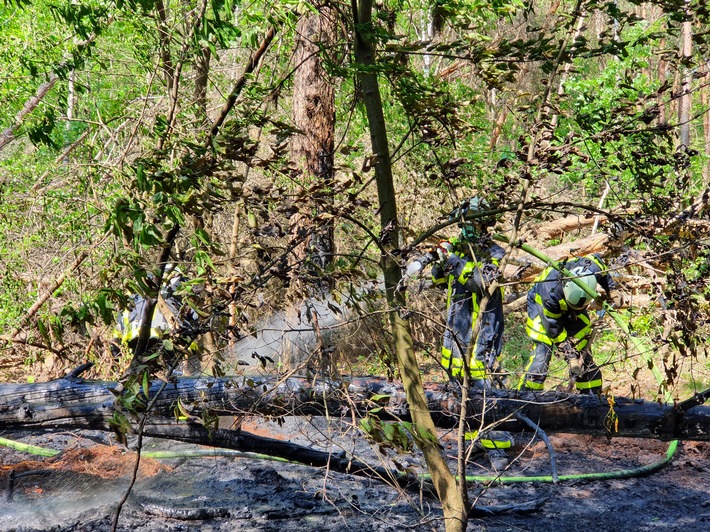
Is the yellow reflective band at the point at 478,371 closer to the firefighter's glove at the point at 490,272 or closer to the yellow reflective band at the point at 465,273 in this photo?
the firefighter's glove at the point at 490,272

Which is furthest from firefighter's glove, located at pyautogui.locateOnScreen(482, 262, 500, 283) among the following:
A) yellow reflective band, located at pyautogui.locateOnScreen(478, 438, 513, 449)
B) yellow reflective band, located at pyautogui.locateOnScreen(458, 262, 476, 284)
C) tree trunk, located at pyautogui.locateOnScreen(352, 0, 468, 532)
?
yellow reflective band, located at pyautogui.locateOnScreen(478, 438, 513, 449)

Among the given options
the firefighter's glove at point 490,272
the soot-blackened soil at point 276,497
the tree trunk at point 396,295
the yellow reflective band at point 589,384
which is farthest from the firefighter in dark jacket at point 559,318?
the tree trunk at point 396,295

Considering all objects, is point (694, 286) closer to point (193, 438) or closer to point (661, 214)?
point (661, 214)

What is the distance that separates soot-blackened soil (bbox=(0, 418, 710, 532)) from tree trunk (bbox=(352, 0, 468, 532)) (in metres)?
0.81

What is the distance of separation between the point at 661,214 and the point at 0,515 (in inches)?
165

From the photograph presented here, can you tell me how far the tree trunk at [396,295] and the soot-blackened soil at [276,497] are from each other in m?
0.81

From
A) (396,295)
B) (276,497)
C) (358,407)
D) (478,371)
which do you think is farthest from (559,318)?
(396,295)

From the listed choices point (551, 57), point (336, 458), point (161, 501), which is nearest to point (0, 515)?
point (161, 501)

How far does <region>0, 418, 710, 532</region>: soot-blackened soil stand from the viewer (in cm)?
435

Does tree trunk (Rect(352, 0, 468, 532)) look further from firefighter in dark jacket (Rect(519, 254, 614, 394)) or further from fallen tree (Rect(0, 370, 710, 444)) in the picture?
firefighter in dark jacket (Rect(519, 254, 614, 394))

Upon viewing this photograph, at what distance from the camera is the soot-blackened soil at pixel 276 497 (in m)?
4.35

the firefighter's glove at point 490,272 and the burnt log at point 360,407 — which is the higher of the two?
the firefighter's glove at point 490,272

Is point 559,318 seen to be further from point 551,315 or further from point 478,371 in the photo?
point 478,371

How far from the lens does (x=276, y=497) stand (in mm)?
4812
